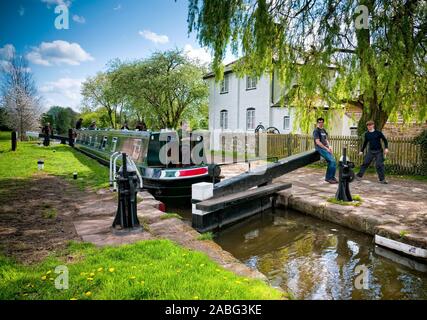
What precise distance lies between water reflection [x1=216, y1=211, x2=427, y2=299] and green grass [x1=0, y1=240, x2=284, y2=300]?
3.38ft

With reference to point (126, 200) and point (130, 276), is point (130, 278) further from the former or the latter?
point (126, 200)

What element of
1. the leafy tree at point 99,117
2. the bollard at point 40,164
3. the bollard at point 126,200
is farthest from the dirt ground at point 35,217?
the leafy tree at point 99,117

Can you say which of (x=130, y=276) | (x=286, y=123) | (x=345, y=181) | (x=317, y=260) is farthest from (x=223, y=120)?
(x=130, y=276)

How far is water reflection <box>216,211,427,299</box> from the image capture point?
3.73 m

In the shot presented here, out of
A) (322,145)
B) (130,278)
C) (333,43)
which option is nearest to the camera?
(130,278)

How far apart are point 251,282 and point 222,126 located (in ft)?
71.2

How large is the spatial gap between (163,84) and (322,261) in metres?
22.2

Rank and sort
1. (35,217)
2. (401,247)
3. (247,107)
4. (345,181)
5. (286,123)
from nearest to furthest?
1. (401,247)
2. (35,217)
3. (345,181)
4. (286,123)
5. (247,107)

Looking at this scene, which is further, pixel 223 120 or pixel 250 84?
pixel 223 120

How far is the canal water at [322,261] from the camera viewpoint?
12.3 ft

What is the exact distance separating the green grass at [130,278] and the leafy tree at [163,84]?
22.3 m

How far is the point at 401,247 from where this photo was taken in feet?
15.1

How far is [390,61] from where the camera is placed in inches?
326

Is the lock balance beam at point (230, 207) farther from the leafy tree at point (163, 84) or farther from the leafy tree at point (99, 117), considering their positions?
the leafy tree at point (99, 117)
